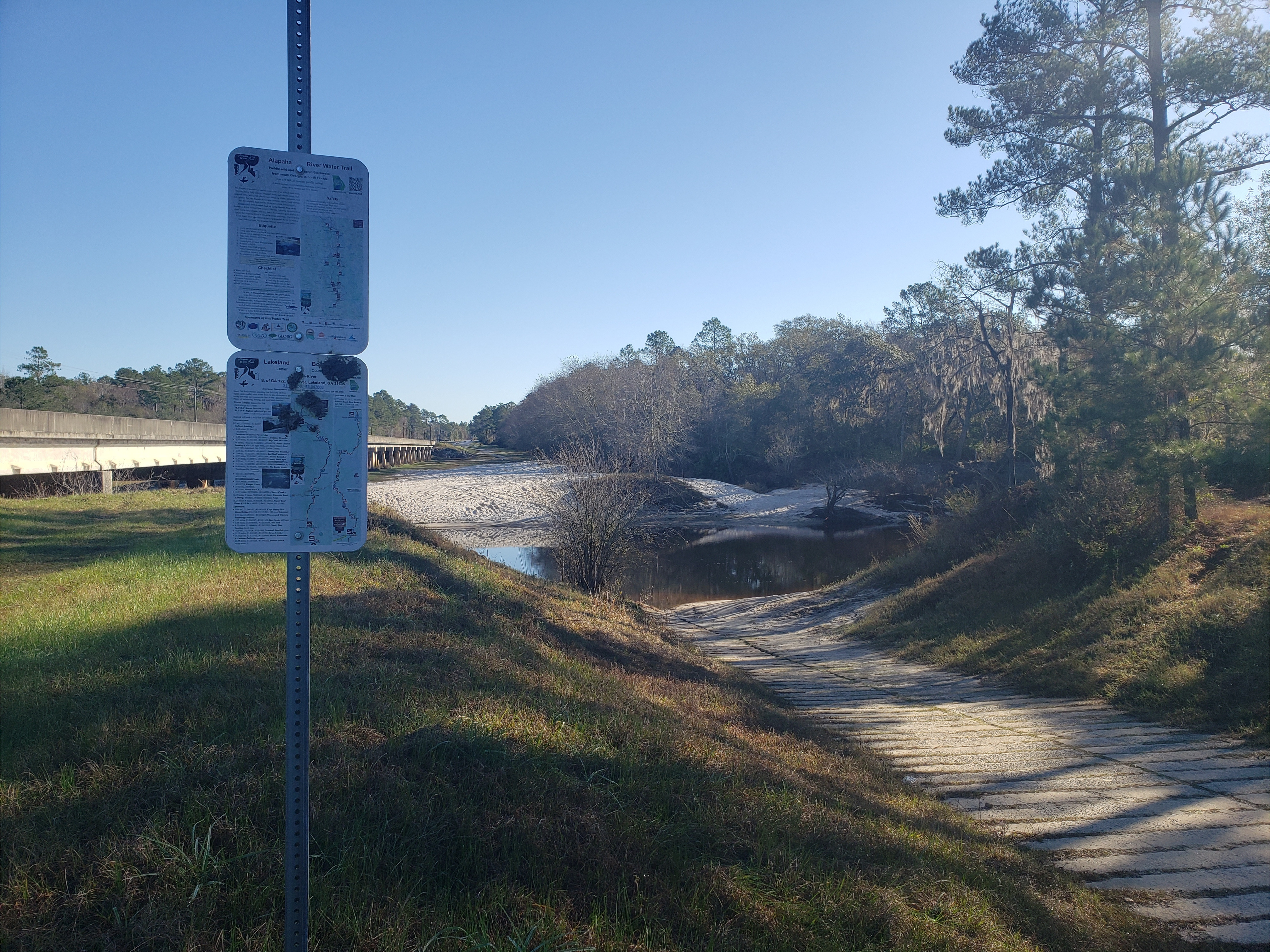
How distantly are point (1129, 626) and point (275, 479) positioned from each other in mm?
12431

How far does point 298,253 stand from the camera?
97.3 inches

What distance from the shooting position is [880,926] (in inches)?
127

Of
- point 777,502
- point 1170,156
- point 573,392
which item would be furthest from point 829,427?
point 1170,156

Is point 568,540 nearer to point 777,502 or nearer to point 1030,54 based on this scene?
point 1030,54

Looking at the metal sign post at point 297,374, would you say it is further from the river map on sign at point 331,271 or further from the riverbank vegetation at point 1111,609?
the riverbank vegetation at point 1111,609

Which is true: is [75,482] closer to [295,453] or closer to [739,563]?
[739,563]

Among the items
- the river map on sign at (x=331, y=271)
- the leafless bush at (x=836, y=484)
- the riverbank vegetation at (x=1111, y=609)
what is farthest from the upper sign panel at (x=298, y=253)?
the leafless bush at (x=836, y=484)

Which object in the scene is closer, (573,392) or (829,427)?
(829,427)

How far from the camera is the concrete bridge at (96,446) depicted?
25266mm

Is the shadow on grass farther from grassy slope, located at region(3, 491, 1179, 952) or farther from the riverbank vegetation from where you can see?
the riverbank vegetation

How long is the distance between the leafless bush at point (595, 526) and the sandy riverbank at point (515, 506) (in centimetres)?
1542

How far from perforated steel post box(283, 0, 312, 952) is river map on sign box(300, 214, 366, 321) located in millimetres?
268

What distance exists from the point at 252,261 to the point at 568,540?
708 inches

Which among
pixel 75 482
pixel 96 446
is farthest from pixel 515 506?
pixel 75 482
